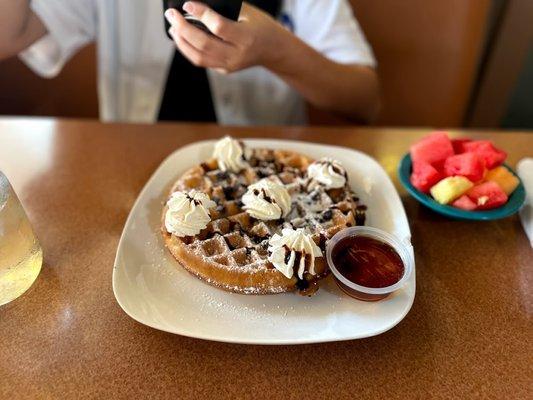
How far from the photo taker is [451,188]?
0.99 metres

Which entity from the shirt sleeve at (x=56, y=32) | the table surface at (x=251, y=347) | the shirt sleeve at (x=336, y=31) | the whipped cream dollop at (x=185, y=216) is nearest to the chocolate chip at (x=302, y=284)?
the table surface at (x=251, y=347)

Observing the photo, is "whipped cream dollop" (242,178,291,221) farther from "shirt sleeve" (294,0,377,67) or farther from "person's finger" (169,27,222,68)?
"shirt sleeve" (294,0,377,67)

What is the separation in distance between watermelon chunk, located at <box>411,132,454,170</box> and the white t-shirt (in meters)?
0.46

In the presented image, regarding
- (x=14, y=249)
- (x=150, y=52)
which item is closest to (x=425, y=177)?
(x=14, y=249)

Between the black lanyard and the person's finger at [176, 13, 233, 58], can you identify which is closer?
the person's finger at [176, 13, 233, 58]

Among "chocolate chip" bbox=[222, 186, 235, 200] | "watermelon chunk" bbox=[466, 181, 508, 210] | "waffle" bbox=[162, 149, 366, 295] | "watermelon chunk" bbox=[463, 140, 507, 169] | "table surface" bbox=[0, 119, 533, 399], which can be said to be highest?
"watermelon chunk" bbox=[463, 140, 507, 169]

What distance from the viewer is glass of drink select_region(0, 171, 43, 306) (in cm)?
79

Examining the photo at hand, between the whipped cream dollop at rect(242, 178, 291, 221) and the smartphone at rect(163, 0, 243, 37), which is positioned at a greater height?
the smartphone at rect(163, 0, 243, 37)

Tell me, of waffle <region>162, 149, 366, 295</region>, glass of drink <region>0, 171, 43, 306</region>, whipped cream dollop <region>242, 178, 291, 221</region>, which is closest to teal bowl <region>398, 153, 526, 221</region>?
waffle <region>162, 149, 366, 295</region>

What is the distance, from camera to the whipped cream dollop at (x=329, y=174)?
1.03m

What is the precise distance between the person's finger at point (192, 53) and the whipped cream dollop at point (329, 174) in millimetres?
361

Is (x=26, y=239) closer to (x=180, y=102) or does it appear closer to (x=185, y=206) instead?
(x=185, y=206)

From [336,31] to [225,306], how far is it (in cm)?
100

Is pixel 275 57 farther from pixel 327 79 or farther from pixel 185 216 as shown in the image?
pixel 185 216
